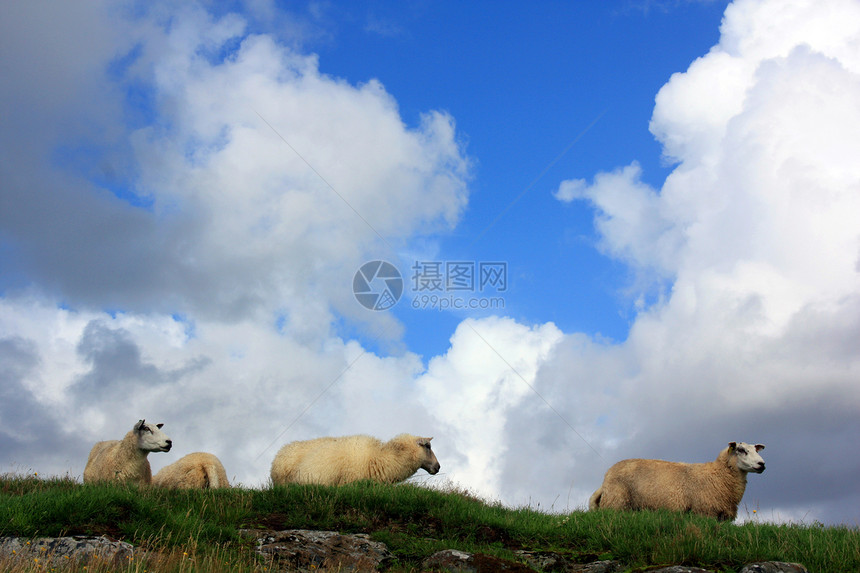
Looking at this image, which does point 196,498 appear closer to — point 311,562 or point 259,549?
point 259,549

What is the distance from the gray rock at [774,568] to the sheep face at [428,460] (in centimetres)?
951

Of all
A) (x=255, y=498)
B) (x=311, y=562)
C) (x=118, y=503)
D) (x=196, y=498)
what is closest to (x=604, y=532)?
(x=311, y=562)

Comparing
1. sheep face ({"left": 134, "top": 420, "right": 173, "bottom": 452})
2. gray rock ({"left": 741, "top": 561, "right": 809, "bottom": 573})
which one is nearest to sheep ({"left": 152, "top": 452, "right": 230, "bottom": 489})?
sheep face ({"left": 134, "top": 420, "right": 173, "bottom": 452})

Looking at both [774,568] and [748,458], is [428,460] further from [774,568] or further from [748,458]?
[774,568]

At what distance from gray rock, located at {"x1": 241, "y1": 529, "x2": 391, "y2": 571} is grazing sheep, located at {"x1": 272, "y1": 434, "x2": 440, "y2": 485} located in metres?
5.37

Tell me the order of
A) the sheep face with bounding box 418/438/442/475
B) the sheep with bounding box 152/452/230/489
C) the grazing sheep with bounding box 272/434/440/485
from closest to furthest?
the grazing sheep with bounding box 272/434/440/485
the sheep with bounding box 152/452/230/489
the sheep face with bounding box 418/438/442/475

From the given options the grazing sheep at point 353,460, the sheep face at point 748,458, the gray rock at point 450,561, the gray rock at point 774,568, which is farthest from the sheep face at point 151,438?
the sheep face at point 748,458

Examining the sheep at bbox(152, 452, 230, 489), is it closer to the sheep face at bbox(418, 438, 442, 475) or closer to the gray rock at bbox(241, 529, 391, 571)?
the sheep face at bbox(418, 438, 442, 475)

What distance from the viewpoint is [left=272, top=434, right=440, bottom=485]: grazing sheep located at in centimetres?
1712

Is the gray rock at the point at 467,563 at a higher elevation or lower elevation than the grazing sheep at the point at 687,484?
lower

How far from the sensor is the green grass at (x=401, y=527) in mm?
10477

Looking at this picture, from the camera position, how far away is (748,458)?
1786cm

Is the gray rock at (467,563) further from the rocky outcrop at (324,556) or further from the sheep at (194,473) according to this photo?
the sheep at (194,473)

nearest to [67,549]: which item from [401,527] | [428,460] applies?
[401,527]
